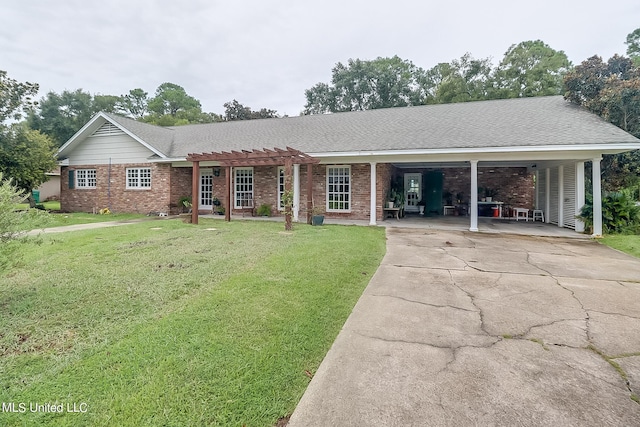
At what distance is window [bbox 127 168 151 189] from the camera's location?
568 inches

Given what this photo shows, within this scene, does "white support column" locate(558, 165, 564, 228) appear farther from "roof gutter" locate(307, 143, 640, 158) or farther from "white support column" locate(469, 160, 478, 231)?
"white support column" locate(469, 160, 478, 231)

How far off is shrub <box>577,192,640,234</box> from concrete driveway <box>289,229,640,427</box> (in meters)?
5.35

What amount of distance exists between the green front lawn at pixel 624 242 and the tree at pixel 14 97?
22.0 meters

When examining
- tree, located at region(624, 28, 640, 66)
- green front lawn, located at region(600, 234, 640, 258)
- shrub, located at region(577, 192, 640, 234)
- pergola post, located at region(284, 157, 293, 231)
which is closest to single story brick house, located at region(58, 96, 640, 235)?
shrub, located at region(577, 192, 640, 234)

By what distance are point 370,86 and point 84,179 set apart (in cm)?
2716

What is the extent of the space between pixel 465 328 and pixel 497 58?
94.7ft

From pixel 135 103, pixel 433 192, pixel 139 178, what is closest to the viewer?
pixel 139 178

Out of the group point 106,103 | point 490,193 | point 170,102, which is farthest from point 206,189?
point 170,102

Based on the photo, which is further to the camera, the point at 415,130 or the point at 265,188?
the point at 265,188

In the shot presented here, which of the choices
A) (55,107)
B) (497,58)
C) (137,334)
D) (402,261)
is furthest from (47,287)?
(55,107)

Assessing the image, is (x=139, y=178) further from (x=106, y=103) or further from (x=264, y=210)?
(x=106, y=103)

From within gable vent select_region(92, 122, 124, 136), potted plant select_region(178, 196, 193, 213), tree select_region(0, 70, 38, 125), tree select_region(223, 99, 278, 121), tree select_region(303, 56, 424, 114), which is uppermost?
tree select_region(303, 56, 424, 114)

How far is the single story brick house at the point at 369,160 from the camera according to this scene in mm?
9844

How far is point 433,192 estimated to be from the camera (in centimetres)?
1573
